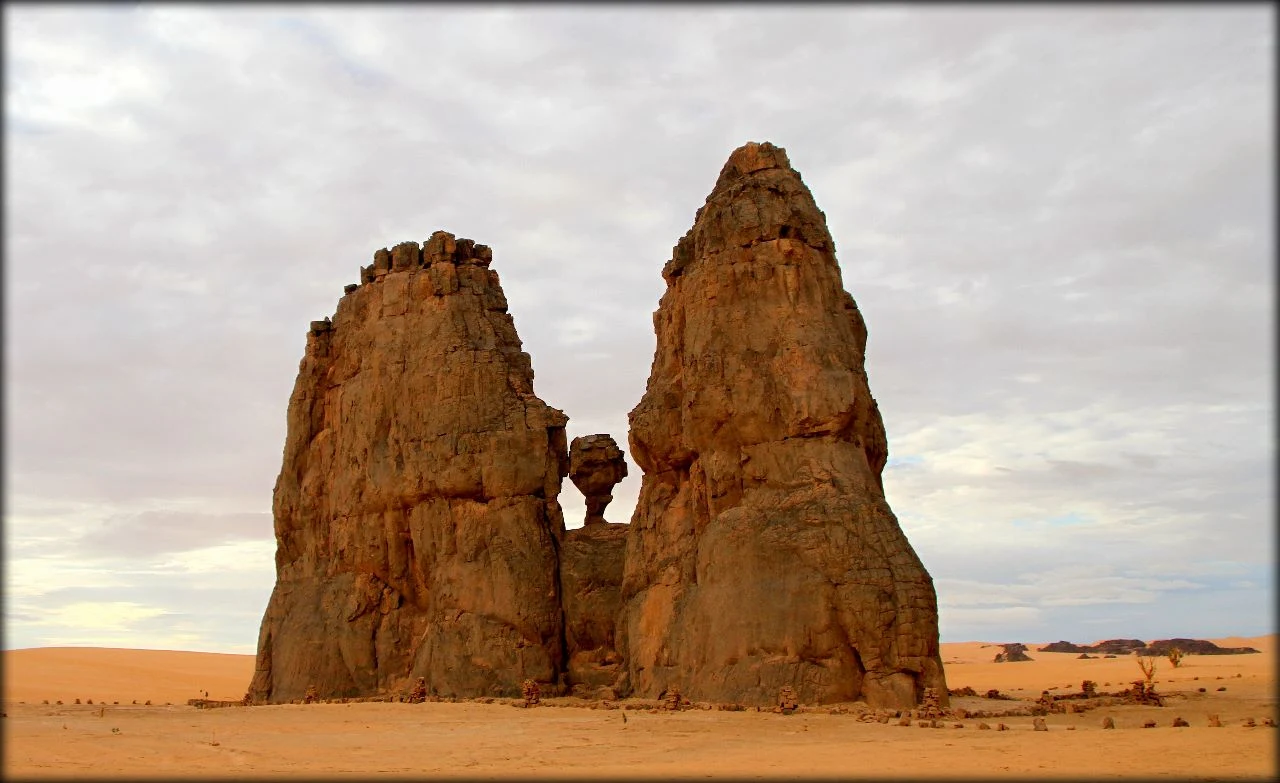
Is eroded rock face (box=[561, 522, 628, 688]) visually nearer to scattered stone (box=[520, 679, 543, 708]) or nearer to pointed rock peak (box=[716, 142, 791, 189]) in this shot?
scattered stone (box=[520, 679, 543, 708])

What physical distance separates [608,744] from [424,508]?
52.3ft

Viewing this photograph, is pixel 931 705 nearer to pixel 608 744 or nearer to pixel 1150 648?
pixel 608 744

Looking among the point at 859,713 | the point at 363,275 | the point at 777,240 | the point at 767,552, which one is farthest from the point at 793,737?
the point at 363,275

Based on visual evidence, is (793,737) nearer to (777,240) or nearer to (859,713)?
(859,713)

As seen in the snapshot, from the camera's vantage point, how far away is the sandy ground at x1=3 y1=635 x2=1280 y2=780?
41.9 ft

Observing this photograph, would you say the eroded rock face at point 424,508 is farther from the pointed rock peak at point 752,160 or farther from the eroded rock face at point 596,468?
the pointed rock peak at point 752,160

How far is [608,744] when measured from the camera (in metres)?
15.9

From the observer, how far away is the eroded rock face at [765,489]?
2211 centimetres

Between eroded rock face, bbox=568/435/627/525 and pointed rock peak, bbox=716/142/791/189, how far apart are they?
27.1 ft

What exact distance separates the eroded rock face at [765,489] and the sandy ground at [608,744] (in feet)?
8.15

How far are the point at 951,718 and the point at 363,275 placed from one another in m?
22.4

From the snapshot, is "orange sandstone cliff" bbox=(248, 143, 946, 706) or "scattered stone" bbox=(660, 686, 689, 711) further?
"orange sandstone cliff" bbox=(248, 143, 946, 706)

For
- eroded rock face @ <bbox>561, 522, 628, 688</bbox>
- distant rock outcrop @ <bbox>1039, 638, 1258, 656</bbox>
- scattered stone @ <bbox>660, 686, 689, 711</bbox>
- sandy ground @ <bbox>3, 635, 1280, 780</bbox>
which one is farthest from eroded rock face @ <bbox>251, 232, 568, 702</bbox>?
distant rock outcrop @ <bbox>1039, 638, 1258, 656</bbox>

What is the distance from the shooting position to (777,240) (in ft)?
85.0
